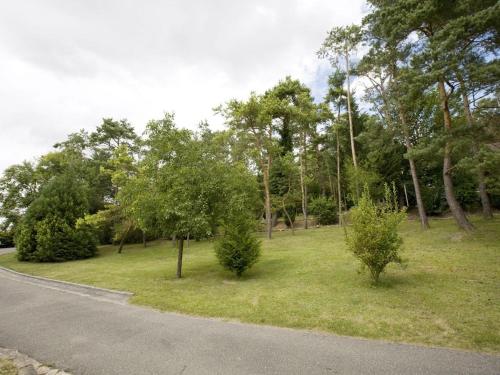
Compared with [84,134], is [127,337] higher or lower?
lower

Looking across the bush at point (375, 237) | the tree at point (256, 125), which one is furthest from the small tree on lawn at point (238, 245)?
the tree at point (256, 125)

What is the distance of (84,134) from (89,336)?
31564 mm

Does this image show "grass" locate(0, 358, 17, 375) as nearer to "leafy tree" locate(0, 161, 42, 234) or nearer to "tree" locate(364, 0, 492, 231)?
"tree" locate(364, 0, 492, 231)

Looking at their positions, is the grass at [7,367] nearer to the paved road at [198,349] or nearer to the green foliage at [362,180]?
the paved road at [198,349]

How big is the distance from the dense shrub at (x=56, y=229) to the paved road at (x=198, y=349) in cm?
1490

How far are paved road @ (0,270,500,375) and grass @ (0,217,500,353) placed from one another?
0.52 m

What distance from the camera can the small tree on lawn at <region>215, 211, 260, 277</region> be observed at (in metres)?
10.5

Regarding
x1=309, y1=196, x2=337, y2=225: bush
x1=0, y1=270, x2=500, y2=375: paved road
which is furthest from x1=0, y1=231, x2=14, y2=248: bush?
x1=309, y1=196, x2=337, y2=225: bush

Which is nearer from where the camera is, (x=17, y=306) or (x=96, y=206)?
(x=17, y=306)

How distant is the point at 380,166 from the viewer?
25.6 metres

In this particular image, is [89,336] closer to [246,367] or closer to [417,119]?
[246,367]

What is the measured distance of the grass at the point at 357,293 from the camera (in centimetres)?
536

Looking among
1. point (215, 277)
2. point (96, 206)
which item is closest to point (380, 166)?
point (215, 277)

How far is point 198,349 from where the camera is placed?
16.1ft
